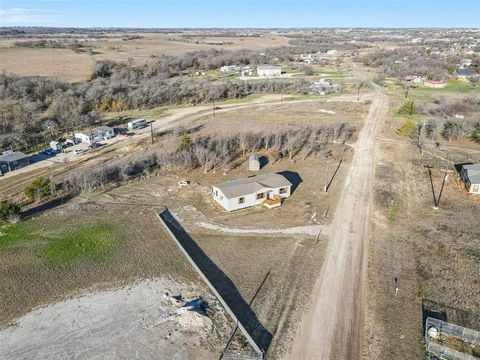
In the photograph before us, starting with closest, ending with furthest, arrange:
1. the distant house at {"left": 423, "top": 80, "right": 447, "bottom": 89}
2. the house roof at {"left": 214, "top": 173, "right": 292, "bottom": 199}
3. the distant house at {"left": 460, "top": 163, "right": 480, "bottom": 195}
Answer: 1. the house roof at {"left": 214, "top": 173, "right": 292, "bottom": 199}
2. the distant house at {"left": 460, "top": 163, "right": 480, "bottom": 195}
3. the distant house at {"left": 423, "top": 80, "right": 447, "bottom": 89}

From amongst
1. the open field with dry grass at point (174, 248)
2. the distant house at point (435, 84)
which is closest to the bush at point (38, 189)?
the open field with dry grass at point (174, 248)

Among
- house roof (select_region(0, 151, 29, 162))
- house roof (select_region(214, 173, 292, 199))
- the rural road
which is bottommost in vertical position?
the rural road

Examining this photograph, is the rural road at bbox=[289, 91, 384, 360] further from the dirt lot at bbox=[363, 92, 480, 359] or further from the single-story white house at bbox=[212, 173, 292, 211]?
the single-story white house at bbox=[212, 173, 292, 211]

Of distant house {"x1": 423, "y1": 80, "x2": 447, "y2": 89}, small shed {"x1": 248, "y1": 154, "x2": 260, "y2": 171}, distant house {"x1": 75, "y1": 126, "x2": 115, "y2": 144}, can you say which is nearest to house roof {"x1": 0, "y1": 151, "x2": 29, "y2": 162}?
distant house {"x1": 75, "y1": 126, "x2": 115, "y2": 144}

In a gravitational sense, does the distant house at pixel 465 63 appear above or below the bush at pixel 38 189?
above

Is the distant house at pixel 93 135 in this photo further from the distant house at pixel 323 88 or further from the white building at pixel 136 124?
the distant house at pixel 323 88

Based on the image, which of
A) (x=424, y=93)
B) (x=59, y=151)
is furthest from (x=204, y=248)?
(x=424, y=93)
